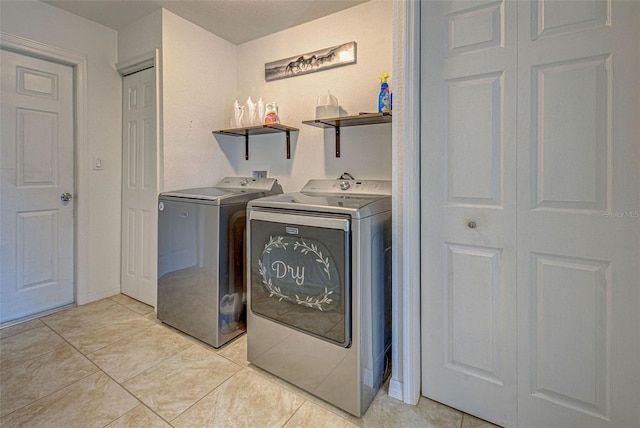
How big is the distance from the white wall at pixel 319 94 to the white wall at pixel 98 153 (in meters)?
0.91

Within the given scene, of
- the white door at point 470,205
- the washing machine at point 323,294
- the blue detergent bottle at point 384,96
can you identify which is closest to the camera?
the white door at point 470,205

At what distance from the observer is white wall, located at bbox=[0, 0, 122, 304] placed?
7.91ft

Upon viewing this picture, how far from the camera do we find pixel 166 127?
2.32 m

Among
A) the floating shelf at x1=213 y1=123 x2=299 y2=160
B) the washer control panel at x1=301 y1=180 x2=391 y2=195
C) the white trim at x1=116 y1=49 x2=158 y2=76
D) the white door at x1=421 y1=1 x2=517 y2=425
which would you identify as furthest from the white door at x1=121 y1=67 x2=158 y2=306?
the white door at x1=421 y1=1 x2=517 y2=425

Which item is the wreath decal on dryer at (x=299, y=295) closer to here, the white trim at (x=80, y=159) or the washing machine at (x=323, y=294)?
the washing machine at (x=323, y=294)

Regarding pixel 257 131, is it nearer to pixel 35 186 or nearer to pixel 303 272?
pixel 303 272

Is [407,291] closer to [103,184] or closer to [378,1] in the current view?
[378,1]

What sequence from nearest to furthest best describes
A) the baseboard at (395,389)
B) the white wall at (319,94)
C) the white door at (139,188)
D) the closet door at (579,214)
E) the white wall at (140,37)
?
the closet door at (579,214)
the baseboard at (395,389)
the white wall at (319,94)
the white wall at (140,37)
the white door at (139,188)

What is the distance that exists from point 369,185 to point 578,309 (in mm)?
1204

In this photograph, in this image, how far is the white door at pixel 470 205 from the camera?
4.22 feet

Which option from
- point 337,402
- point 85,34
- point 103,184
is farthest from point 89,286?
point 337,402

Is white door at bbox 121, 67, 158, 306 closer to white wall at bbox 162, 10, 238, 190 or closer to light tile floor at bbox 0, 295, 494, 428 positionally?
white wall at bbox 162, 10, 238, 190

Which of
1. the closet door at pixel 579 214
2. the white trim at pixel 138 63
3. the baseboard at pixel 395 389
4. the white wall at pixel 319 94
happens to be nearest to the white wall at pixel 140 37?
the white trim at pixel 138 63

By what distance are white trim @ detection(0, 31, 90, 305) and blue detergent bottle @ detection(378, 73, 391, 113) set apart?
2293 millimetres
